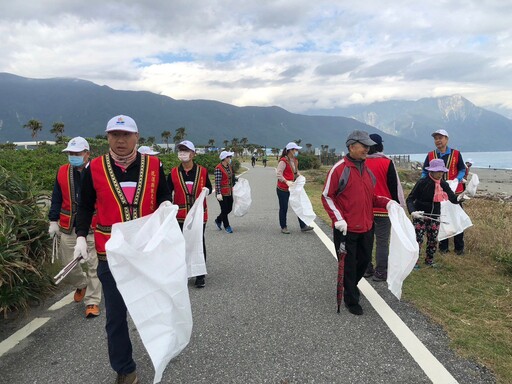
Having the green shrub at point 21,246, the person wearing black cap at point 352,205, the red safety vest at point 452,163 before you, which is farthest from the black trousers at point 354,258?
the green shrub at point 21,246

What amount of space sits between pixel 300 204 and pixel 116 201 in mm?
5159

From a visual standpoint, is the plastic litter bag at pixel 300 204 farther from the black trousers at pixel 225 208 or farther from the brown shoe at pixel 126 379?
the brown shoe at pixel 126 379

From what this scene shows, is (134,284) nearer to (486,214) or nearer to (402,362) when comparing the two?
(402,362)

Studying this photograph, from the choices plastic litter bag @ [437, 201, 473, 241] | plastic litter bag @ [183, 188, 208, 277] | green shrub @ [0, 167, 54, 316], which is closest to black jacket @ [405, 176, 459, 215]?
plastic litter bag @ [437, 201, 473, 241]

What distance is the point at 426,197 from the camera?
17.6ft

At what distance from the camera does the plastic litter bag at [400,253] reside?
3.75 m

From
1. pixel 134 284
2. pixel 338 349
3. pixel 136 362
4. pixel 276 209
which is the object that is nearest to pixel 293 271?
pixel 338 349

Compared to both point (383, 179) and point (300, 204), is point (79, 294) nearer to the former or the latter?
point (383, 179)

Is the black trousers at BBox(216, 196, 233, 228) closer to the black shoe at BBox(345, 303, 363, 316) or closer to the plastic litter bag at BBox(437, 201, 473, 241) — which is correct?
the plastic litter bag at BBox(437, 201, 473, 241)

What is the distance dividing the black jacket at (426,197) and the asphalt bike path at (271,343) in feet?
4.95

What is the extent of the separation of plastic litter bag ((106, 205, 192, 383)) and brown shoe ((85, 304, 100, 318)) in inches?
67.7

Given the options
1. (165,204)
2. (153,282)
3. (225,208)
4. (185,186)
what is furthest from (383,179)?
(225,208)

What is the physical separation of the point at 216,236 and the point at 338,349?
5077mm

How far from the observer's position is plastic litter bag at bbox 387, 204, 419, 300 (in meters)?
3.75
